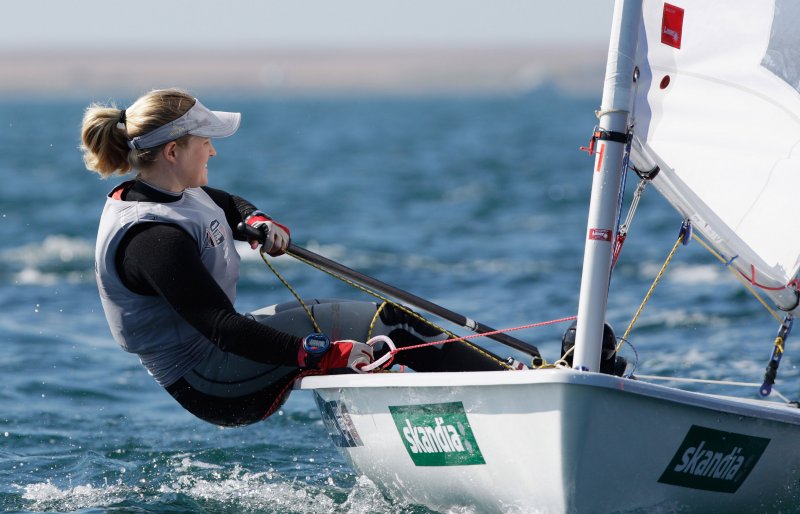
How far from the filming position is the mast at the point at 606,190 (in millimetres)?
3135

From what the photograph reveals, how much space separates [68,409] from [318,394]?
93.3 inches

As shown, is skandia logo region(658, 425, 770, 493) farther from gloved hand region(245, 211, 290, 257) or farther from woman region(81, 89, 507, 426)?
gloved hand region(245, 211, 290, 257)

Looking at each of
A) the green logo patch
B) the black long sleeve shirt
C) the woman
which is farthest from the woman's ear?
the green logo patch

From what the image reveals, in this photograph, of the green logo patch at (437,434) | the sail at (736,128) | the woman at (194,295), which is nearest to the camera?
the green logo patch at (437,434)

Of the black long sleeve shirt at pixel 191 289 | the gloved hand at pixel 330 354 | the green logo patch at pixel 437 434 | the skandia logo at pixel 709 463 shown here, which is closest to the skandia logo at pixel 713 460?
the skandia logo at pixel 709 463

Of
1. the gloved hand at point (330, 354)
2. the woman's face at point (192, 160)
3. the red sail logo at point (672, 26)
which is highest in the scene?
the red sail logo at point (672, 26)

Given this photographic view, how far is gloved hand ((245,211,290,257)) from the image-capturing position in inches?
152

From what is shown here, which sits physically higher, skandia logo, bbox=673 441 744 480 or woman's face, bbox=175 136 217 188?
woman's face, bbox=175 136 217 188

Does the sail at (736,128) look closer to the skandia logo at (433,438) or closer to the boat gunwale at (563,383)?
the boat gunwale at (563,383)

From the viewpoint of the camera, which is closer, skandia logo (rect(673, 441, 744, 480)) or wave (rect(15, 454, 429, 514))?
skandia logo (rect(673, 441, 744, 480))

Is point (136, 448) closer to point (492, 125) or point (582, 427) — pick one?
point (582, 427)

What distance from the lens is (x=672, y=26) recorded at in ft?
11.5

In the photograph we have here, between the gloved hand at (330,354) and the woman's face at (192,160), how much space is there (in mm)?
656

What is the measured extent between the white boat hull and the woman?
260 mm
